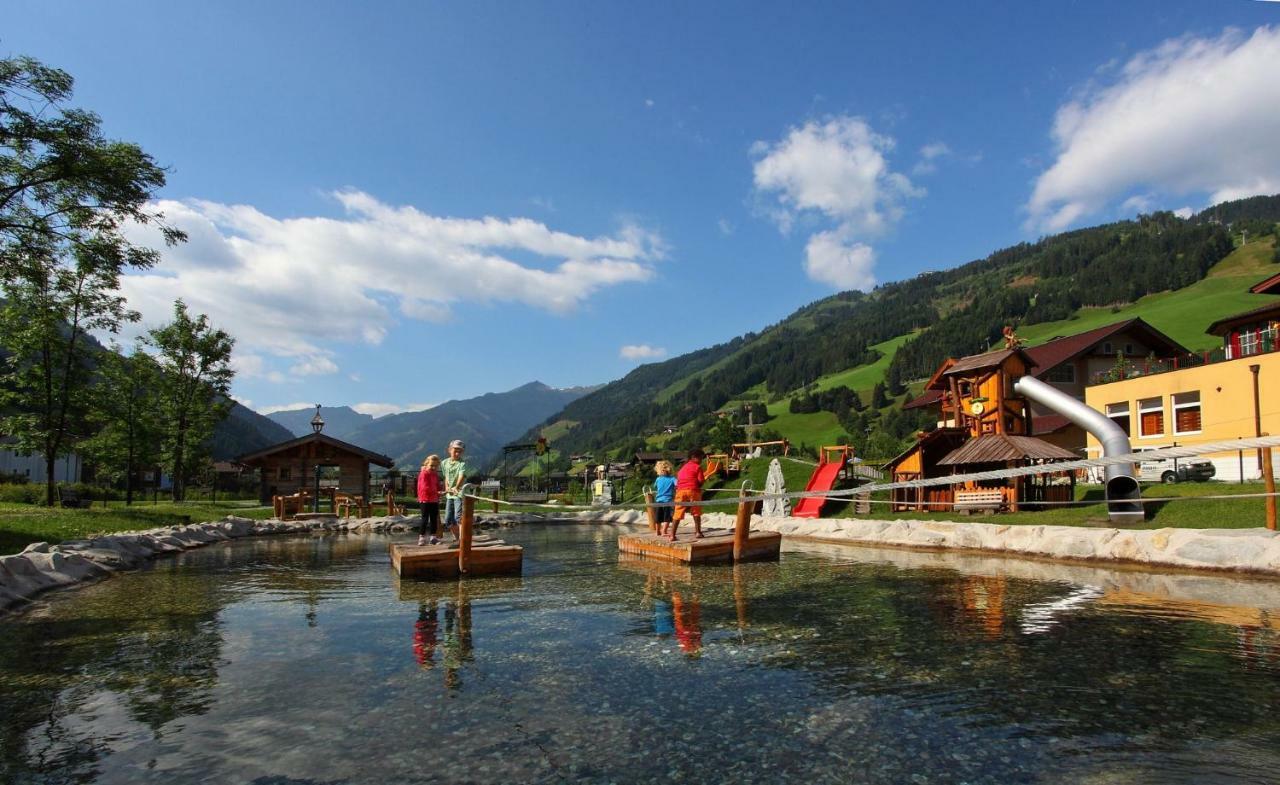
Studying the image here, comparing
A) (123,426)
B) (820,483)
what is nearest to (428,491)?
(820,483)

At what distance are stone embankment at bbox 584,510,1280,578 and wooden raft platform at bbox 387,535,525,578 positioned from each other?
46.9ft

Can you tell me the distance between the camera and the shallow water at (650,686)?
573cm

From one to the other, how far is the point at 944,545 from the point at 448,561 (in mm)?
16205

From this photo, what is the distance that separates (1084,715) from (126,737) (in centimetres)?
904

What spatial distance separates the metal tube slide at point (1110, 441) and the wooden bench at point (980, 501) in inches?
158

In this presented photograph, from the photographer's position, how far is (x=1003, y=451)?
27047 millimetres

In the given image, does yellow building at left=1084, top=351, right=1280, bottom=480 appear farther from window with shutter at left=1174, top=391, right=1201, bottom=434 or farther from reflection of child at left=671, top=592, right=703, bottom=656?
reflection of child at left=671, top=592, right=703, bottom=656

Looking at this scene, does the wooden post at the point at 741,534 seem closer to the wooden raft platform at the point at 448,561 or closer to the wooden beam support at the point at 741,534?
the wooden beam support at the point at 741,534

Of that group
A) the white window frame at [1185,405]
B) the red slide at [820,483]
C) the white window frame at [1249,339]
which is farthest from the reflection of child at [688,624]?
the white window frame at [1249,339]

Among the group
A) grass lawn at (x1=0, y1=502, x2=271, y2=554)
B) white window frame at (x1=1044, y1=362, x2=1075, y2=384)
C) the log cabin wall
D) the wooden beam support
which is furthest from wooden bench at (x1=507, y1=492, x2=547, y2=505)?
white window frame at (x1=1044, y1=362, x2=1075, y2=384)

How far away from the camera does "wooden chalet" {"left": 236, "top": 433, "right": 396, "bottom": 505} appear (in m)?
49.8

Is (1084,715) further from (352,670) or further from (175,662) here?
(175,662)

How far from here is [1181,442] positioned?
106 ft

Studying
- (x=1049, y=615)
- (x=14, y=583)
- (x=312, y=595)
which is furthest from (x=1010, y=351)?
(x=14, y=583)
